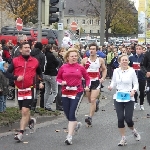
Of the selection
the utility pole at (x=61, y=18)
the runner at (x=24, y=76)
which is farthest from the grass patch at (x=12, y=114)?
the utility pole at (x=61, y=18)

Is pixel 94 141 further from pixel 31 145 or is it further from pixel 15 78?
pixel 15 78

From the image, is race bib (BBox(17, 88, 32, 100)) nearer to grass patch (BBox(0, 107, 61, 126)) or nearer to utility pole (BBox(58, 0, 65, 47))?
grass patch (BBox(0, 107, 61, 126))

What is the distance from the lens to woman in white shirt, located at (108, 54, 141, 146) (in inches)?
387

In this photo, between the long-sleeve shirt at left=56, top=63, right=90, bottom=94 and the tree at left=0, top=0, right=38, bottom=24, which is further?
the tree at left=0, top=0, right=38, bottom=24

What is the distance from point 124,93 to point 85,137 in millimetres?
1354

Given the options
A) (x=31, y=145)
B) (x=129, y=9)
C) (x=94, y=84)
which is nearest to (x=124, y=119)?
(x=31, y=145)

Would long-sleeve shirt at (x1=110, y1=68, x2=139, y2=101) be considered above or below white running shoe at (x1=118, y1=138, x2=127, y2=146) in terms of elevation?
above

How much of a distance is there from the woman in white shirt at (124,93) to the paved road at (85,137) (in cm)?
41

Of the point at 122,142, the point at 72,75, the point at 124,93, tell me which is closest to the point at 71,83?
the point at 72,75

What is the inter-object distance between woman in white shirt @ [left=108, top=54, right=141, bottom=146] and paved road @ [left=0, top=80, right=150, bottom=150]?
41 cm

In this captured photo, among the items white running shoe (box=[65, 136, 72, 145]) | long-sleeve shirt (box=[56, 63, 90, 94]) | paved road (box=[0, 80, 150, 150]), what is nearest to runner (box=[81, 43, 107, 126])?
paved road (box=[0, 80, 150, 150])

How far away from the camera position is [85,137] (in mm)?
10625

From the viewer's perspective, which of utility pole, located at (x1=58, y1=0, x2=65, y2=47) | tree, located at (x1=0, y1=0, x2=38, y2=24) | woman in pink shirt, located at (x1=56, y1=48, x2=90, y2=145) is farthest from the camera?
tree, located at (x1=0, y1=0, x2=38, y2=24)

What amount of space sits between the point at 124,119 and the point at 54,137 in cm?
156
